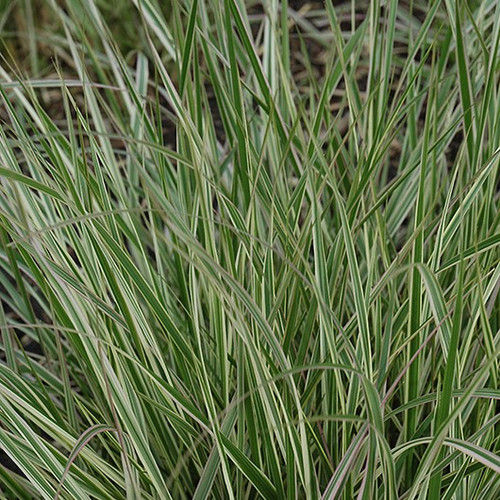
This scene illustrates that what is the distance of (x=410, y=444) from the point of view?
715mm

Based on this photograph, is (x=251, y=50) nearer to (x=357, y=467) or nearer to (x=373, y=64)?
(x=373, y=64)

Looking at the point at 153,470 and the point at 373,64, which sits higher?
the point at 373,64

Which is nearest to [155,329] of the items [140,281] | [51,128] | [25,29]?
[140,281]

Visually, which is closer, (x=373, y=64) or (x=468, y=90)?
(x=468, y=90)

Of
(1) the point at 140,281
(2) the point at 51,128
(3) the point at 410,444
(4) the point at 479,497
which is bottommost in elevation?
(4) the point at 479,497

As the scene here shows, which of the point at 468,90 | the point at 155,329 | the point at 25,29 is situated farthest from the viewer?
the point at 25,29

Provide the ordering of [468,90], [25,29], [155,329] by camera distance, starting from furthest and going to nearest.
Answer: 1. [25,29]
2. [155,329]
3. [468,90]

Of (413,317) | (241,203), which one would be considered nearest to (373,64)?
(241,203)

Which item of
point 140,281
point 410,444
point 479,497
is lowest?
point 479,497

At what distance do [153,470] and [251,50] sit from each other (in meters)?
0.50

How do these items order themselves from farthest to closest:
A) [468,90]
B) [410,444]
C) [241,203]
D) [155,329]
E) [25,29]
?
[25,29]
[241,203]
[155,329]
[468,90]
[410,444]

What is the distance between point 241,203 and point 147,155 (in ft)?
0.58

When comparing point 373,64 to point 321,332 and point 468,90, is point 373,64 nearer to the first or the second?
point 468,90

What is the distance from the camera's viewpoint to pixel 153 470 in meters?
0.77
